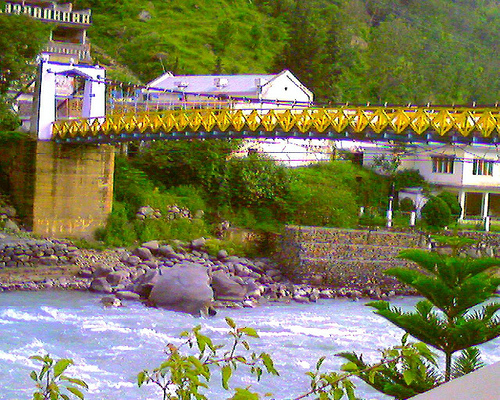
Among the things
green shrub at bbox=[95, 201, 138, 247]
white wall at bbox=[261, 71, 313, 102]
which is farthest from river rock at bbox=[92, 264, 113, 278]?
white wall at bbox=[261, 71, 313, 102]

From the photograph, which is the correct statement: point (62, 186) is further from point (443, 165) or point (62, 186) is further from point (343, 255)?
point (443, 165)

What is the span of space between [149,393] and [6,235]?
39.0ft

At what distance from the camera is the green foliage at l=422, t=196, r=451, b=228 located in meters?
30.4

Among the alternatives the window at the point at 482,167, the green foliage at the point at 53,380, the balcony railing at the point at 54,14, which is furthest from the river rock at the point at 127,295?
the balcony railing at the point at 54,14

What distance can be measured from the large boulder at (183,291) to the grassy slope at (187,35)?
83.3 feet

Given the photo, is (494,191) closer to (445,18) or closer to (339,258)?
(339,258)

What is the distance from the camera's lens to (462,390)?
9.56 ft

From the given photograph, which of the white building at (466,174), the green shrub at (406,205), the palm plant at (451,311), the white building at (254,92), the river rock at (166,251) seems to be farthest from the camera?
the white building at (466,174)

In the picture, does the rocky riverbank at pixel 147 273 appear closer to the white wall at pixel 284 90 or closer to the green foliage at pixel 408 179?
the green foliage at pixel 408 179

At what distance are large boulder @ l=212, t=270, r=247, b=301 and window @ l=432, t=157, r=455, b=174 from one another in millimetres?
15342

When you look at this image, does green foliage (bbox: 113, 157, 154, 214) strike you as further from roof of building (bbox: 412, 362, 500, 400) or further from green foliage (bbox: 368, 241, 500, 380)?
roof of building (bbox: 412, 362, 500, 400)

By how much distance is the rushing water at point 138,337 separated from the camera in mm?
14258

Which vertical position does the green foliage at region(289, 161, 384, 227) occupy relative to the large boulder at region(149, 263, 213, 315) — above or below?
above

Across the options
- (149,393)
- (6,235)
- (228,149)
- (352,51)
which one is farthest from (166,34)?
(149,393)
